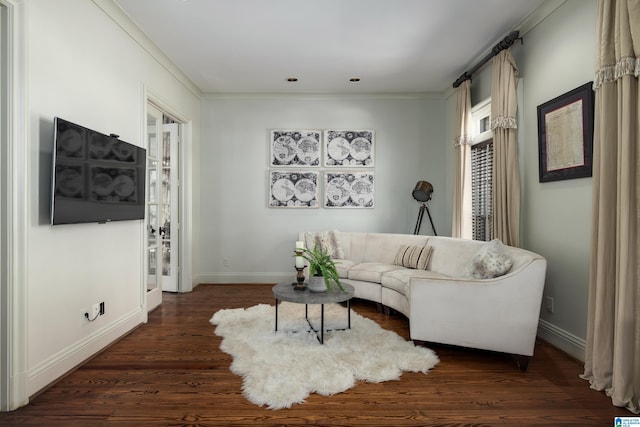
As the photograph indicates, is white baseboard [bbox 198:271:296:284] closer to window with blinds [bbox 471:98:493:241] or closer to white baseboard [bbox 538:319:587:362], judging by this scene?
window with blinds [bbox 471:98:493:241]

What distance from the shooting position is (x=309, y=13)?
3.16m

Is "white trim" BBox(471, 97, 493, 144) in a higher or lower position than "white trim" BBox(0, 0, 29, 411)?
higher

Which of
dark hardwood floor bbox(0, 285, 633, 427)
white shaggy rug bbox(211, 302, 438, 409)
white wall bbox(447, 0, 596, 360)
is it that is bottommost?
dark hardwood floor bbox(0, 285, 633, 427)

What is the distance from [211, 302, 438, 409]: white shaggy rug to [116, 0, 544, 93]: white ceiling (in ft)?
9.71

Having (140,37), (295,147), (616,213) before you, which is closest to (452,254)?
(616,213)

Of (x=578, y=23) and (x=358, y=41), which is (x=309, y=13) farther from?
(x=578, y=23)

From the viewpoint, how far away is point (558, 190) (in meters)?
2.91

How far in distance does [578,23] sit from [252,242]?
181 inches

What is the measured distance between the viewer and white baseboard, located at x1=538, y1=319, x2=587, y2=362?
8.86 feet

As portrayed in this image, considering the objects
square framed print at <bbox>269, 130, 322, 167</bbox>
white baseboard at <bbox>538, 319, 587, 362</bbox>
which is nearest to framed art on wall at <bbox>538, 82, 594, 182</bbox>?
white baseboard at <bbox>538, 319, 587, 362</bbox>

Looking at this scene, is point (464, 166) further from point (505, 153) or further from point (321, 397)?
point (321, 397)

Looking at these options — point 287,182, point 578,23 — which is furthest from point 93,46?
point 578,23

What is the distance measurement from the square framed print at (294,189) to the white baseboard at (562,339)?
3.36 metres

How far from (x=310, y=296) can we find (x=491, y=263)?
60.9 inches
